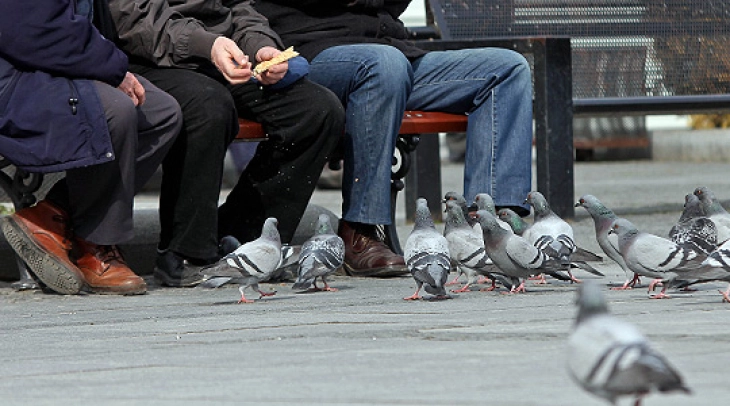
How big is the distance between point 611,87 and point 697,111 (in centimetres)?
54

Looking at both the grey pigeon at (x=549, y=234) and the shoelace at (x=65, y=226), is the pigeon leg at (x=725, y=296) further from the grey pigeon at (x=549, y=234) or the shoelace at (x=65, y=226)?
the shoelace at (x=65, y=226)

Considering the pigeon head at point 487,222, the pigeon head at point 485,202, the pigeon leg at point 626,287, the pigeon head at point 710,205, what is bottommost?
the pigeon head at point 710,205

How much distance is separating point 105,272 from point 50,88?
0.80 metres

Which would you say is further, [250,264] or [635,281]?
[635,281]

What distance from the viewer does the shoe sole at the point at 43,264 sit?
230 inches

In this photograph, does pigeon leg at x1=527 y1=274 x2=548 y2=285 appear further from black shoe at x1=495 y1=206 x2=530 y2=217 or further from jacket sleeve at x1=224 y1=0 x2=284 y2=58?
jacket sleeve at x1=224 y1=0 x2=284 y2=58

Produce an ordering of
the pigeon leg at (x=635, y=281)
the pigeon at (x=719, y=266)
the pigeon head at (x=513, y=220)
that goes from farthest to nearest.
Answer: the pigeon head at (x=513, y=220) < the pigeon leg at (x=635, y=281) < the pigeon at (x=719, y=266)

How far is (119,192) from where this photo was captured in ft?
19.2

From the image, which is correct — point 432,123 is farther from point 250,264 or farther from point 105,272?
point 105,272

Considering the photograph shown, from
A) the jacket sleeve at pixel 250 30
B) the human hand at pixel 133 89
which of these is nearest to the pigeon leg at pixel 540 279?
the jacket sleeve at pixel 250 30

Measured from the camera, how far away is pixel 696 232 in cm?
614

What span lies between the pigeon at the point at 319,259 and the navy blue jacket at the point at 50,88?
0.86 metres

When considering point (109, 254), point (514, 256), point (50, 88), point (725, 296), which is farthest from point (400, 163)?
point (725, 296)

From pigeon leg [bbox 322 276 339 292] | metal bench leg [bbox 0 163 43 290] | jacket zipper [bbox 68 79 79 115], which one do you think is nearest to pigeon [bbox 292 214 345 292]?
pigeon leg [bbox 322 276 339 292]
